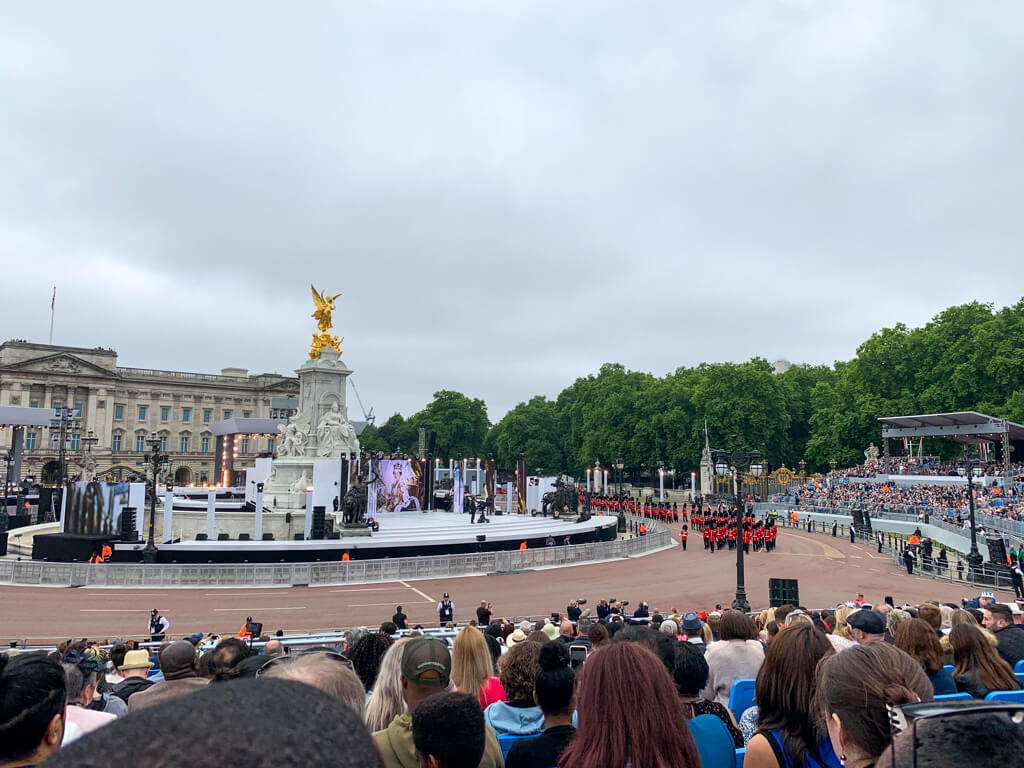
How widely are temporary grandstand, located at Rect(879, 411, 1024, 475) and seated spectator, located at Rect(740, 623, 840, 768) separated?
164 feet

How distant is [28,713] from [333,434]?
4379 cm

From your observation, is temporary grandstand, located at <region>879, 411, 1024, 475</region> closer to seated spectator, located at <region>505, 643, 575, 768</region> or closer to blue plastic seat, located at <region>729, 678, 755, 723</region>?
blue plastic seat, located at <region>729, 678, 755, 723</region>

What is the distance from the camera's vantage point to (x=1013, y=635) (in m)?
6.76

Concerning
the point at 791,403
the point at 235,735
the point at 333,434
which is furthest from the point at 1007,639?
the point at 791,403

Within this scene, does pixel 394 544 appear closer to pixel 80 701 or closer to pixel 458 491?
pixel 458 491

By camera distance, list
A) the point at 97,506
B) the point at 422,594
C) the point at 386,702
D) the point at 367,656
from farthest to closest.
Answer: the point at 97,506 → the point at 422,594 → the point at 367,656 → the point at 386,702

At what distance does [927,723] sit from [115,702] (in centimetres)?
550

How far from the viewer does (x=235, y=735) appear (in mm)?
946

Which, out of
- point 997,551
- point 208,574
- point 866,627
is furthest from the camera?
point 997,551

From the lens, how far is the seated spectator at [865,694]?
2555 millimetres

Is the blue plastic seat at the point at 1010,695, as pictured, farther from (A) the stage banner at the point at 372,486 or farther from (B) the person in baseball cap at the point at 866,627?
(A) the stage banner at the point at 372,486

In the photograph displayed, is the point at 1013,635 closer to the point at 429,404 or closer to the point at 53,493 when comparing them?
the point at 53,493

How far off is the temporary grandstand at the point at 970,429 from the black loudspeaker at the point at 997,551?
20160mm

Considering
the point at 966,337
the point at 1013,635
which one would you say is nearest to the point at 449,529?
the point at 1013,635
